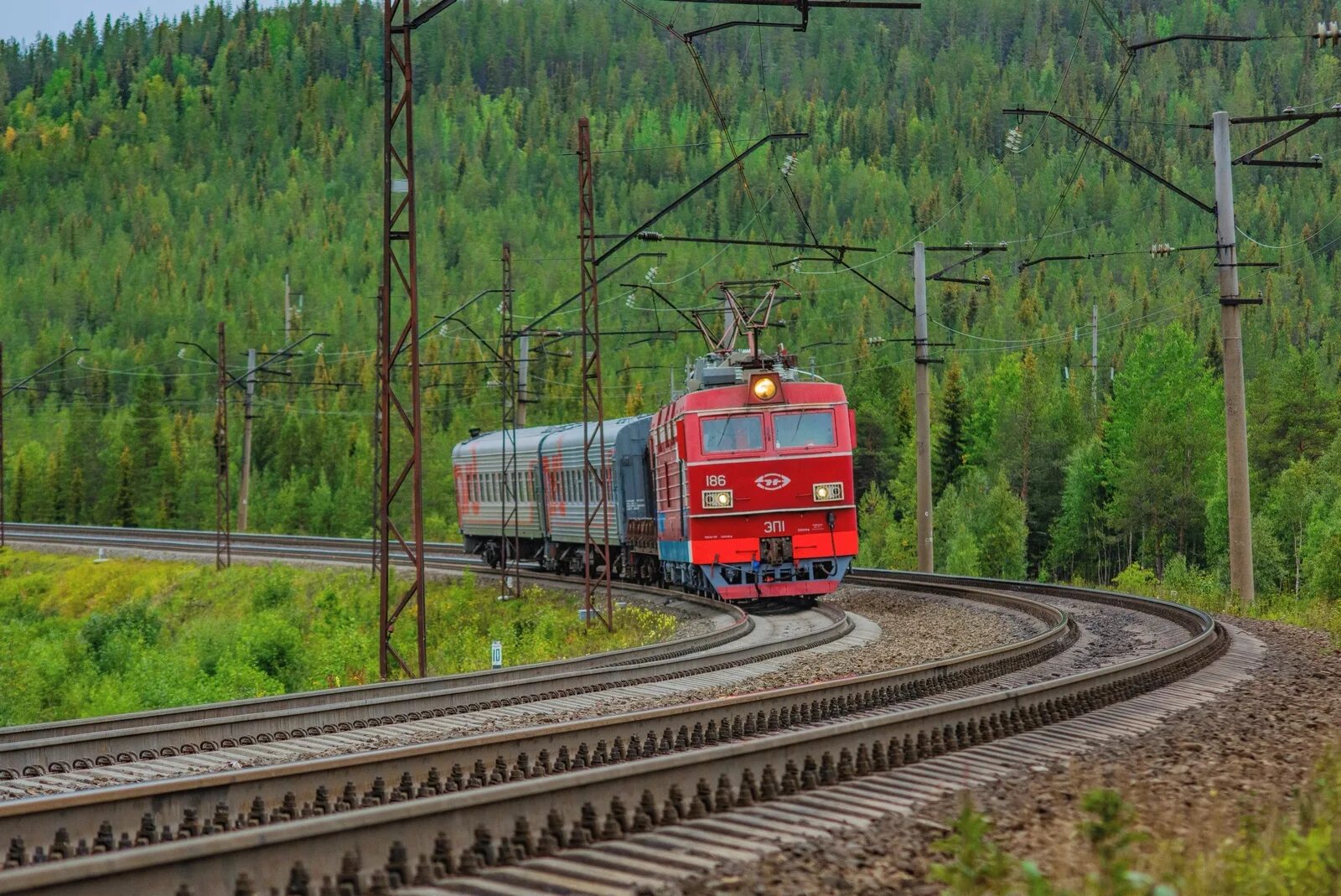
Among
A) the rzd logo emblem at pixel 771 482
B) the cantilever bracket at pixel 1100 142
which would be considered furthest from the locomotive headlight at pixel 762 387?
the cantilever bracket at pixel 1100 142

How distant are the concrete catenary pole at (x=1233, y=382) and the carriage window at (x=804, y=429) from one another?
5.78m

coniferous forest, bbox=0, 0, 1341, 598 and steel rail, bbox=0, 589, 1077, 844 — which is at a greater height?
coniferous forest, bbox=0, 0, 1341, 598

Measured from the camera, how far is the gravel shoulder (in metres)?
6.46

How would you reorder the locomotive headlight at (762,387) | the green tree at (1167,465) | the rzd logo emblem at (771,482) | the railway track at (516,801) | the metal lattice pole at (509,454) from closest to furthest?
the railway track at (516,801) → the rzd logo emblem at (771,482) → the locomotive headlight at (762,387) → the metal lattice pole at (509,454) → the green tree at (1167,465)

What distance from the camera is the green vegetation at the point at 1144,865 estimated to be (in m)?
5.52

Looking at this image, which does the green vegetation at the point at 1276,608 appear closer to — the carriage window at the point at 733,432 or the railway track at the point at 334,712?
the railway track at the point at 334,712

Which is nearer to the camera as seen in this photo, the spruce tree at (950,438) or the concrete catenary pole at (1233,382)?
the concrete catenary pole at (1233,382)

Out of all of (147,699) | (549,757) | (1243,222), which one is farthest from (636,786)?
(1243,222)

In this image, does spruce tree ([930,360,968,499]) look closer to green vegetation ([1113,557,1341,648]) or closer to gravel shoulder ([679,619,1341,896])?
green vegetation ([1113,557,1341,648])

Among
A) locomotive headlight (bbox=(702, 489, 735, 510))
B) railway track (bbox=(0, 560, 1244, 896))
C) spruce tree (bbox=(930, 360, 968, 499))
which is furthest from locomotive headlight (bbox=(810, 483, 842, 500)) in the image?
spruce tree (bbox=(930, 360, 968, 499))

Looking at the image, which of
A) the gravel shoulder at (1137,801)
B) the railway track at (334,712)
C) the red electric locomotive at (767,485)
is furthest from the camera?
the red electric locomotive at (767,485)

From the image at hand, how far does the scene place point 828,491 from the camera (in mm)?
24375

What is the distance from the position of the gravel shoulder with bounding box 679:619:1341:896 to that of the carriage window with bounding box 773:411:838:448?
38.9ft

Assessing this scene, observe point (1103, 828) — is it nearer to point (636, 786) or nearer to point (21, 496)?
point (636, 786)
